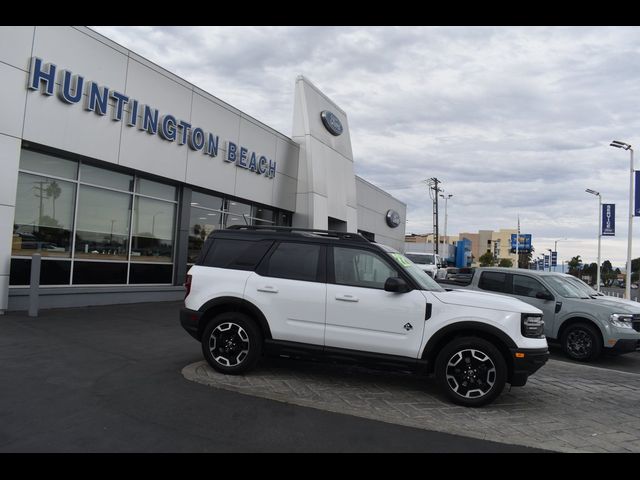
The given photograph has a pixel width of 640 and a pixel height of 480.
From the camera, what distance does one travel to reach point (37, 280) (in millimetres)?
9406

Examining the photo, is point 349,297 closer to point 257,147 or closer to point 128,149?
point 128,149

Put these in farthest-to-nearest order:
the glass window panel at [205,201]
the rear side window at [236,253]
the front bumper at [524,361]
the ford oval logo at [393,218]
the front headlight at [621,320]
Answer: the ford oval logo at [393,218], the glass window panel at [205,201], the front headlight at [621,320], the rear side window at [236,253], the front bumper at [524,361]

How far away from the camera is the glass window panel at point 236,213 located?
1716cm

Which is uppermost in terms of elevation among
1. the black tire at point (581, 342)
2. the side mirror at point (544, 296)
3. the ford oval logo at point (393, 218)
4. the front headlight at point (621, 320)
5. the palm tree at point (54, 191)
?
the ford oval logo at point (393, 218)

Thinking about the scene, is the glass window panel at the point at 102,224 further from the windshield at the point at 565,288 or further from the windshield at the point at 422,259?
the windshield at the point at 422,259

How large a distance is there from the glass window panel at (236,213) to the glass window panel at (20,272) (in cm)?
759

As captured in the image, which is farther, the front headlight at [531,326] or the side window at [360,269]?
the side window at [360,269]

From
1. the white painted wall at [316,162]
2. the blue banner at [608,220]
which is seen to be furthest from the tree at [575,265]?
the white painted wall at [316,162]

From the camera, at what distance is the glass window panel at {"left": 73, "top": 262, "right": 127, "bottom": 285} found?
11.4m

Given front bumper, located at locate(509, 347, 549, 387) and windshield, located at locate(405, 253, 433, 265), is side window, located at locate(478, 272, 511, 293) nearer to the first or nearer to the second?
front bumper, located at locate(509, 347, 549, 387)

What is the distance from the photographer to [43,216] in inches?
419

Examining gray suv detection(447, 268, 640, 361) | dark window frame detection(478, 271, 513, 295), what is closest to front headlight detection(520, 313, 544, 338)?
gray suv detection(447, 268, 640, 361)

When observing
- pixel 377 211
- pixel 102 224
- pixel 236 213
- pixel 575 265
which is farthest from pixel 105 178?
pixel 575 265
